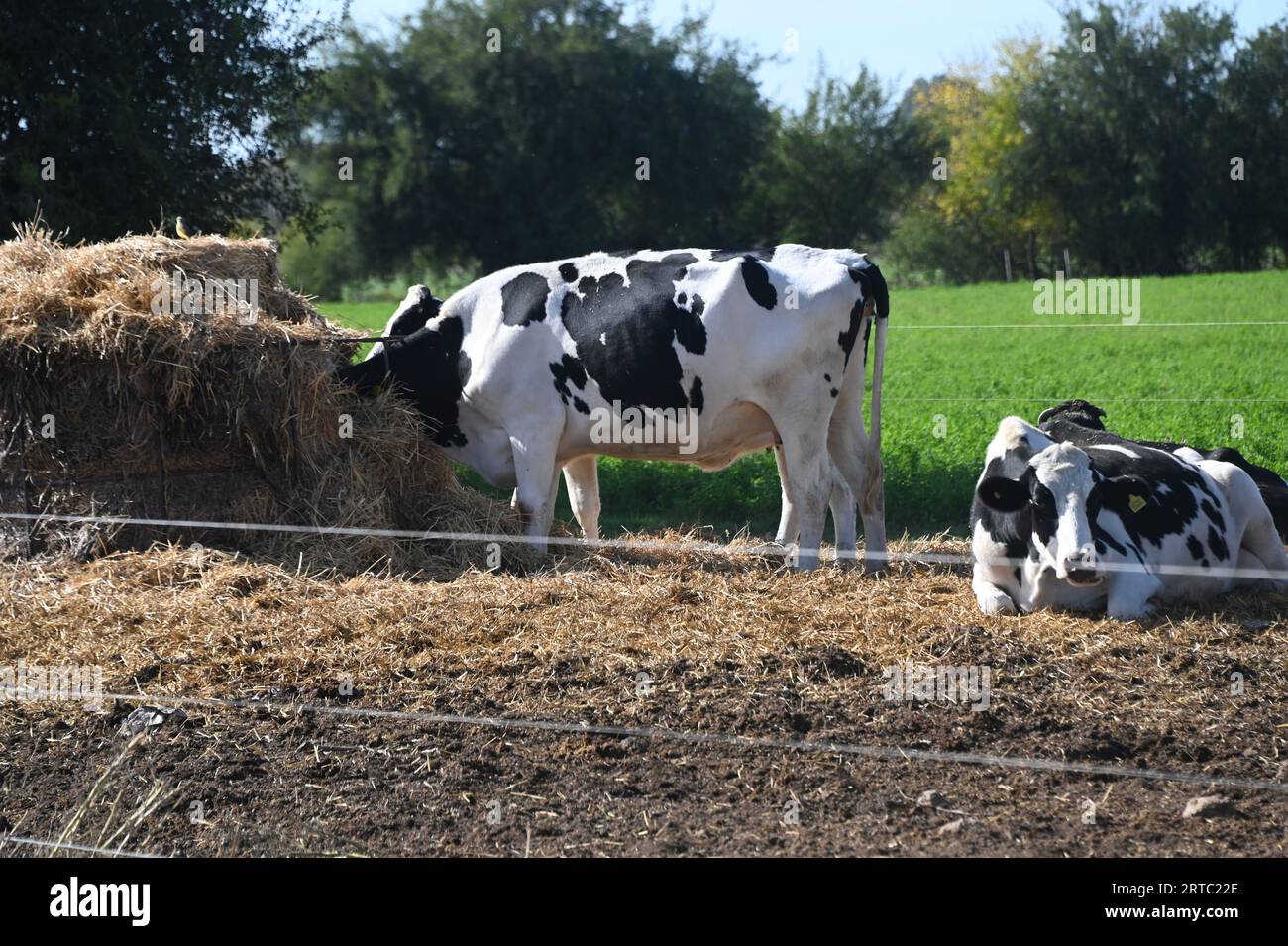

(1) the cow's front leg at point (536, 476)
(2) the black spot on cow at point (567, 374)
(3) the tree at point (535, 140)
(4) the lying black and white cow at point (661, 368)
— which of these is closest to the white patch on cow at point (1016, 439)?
(4) the lying black and white cow at point (661, 368)

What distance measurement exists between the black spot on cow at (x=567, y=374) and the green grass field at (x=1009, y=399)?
218 cm

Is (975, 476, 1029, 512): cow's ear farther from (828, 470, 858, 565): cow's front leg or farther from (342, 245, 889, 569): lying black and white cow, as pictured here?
(828, 470, 858, 565): cow's front leg

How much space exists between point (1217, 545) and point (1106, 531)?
2.73 ft

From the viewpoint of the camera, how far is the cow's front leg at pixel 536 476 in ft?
31.3

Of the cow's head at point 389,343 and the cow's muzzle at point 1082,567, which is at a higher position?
the cow's head at point 389,343

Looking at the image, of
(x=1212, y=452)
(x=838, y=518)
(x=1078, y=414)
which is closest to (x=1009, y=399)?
(x=1078, y=414)

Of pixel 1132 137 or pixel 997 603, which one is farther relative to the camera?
pixel 1132 137

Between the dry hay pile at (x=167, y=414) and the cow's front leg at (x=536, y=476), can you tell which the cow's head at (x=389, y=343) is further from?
the cow's front leg at (x=536, y=476)

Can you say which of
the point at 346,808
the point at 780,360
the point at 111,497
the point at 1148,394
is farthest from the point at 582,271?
the point at 1148,394

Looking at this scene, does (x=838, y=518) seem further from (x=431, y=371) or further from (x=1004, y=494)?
(x=431, y=371)

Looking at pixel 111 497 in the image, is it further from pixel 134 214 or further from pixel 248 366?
pixel 134 214

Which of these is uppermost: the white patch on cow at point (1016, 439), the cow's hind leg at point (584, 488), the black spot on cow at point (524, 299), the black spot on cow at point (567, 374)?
the black spot on cow at point (524, 299)

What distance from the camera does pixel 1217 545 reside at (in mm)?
7816

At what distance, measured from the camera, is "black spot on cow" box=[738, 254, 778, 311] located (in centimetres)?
897
